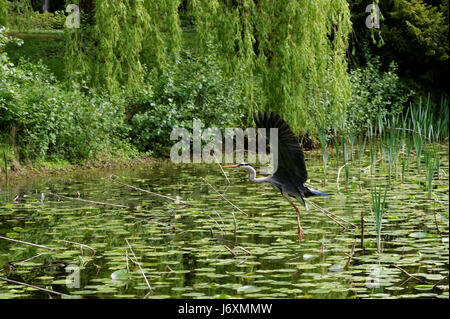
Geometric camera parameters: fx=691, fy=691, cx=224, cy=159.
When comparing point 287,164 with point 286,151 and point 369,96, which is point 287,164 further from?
point 369,96

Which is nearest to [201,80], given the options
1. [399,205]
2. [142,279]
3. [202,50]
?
[202,50]

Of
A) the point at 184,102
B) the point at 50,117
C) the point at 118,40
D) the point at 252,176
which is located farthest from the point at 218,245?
the point at 184,102

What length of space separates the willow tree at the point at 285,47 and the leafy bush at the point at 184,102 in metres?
0.90

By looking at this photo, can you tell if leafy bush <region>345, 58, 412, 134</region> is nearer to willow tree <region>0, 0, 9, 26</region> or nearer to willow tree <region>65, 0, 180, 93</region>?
willow tree <region>65, 0, 180, 93</region>

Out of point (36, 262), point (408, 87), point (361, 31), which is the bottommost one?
point (36, 262)

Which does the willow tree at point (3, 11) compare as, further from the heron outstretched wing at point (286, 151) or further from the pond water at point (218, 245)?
the heron outstretched wing at point (286, 151)

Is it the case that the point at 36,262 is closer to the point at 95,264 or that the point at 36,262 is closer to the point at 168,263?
the point at 95,264

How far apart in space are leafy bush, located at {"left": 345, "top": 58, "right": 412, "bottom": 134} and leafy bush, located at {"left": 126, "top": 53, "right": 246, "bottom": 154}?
2431mm

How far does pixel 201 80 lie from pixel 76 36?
257 centimetres

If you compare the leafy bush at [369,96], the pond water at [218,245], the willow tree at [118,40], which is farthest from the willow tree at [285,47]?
the pond water at [218,245]

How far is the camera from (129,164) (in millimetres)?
11484

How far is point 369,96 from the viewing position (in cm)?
1759

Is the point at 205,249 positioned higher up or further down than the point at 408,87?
further down
